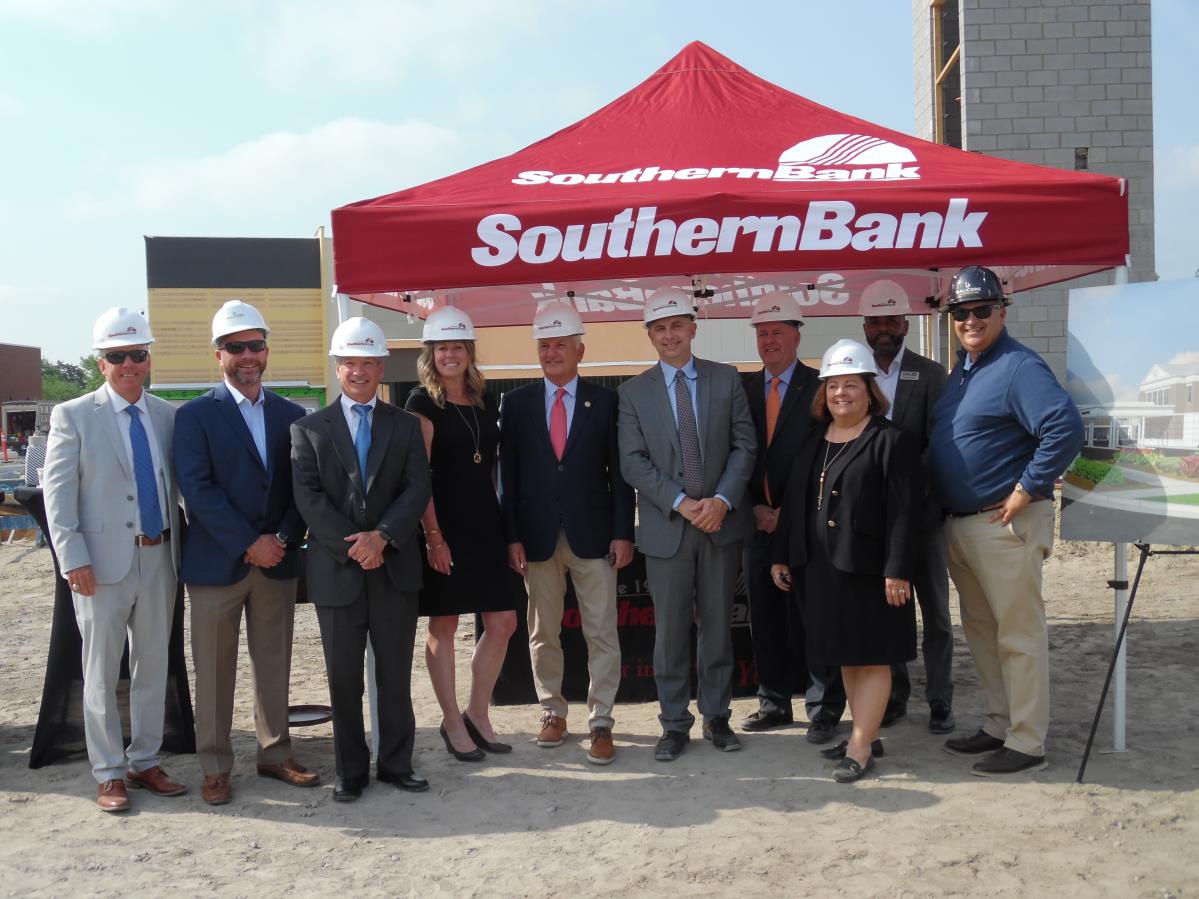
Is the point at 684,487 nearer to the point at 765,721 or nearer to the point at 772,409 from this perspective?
the point at 772,409

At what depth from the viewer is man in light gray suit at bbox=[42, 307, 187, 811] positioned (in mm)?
4070

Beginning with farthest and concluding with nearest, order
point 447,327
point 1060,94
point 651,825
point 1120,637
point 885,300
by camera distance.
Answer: point 1060,94, point 885,300, point 447,327, point 1120,637, point 651,825

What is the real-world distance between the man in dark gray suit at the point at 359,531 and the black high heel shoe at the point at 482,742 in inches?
21.7

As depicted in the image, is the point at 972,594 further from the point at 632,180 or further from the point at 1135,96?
the point at 1135,96

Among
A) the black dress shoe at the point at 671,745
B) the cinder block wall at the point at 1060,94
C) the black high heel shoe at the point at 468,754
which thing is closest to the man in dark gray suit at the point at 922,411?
the black dress shoe at the point at 671,745

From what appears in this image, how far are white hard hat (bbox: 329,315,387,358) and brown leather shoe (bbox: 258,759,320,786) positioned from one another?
1.80 m

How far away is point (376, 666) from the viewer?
4223 millimetres

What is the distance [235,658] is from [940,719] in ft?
10.7

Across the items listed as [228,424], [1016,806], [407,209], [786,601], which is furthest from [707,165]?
[1016,806]

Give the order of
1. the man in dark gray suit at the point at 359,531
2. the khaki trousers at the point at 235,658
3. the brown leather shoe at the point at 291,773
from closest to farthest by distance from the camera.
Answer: the man in dark gray suit at the point at 359,531, the khaki trousers at the point at 235,658, the brown leather shoe at the point at 291,773

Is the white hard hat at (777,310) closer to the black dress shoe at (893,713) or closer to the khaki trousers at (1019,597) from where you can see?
the khaki trousers at (1019,597)

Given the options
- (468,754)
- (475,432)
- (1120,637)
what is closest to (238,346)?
(475,432)

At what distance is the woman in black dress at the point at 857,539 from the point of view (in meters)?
4.08

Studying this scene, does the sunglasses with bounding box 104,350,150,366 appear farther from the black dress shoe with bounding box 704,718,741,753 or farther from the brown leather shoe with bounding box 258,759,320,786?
the black dress shoe with bounding box 704,718,741,753
